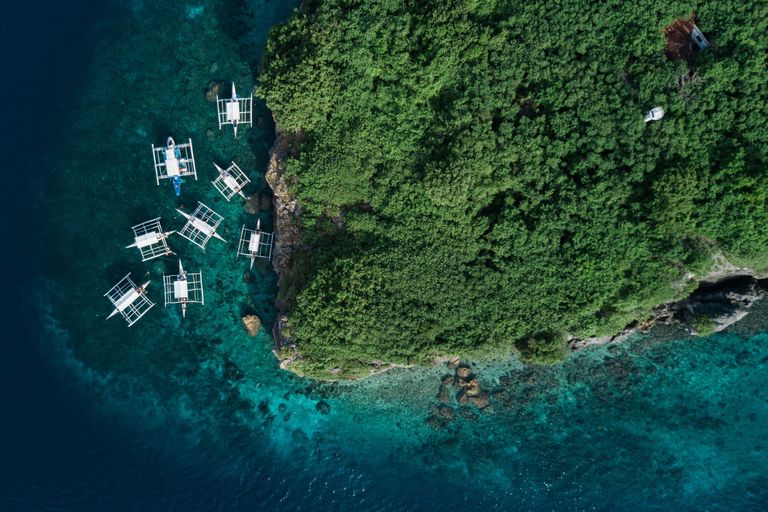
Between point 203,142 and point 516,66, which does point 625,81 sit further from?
point 203,142

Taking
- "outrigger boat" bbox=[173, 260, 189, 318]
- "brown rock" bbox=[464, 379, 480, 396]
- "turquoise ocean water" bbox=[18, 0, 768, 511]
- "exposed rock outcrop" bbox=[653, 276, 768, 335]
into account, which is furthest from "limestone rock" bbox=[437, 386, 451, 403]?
"outrigger boat" bbox=[173, 260, 189, 318]

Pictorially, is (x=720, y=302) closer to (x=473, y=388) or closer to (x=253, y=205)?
(x=473, y=388)

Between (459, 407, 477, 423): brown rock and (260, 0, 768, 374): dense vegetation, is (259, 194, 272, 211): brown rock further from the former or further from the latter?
(459, 407, 477, 423): brown rock

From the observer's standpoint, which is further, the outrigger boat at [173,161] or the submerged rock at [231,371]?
the submerged rock at [231,371]

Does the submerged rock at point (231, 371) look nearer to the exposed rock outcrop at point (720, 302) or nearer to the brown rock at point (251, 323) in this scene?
the brown rock at point (251, 323)

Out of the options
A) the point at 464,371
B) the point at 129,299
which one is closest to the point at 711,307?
the point at 464,371

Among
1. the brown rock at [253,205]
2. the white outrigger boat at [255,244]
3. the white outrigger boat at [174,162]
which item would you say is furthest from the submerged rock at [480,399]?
the white outrigger boat at [174,162]
